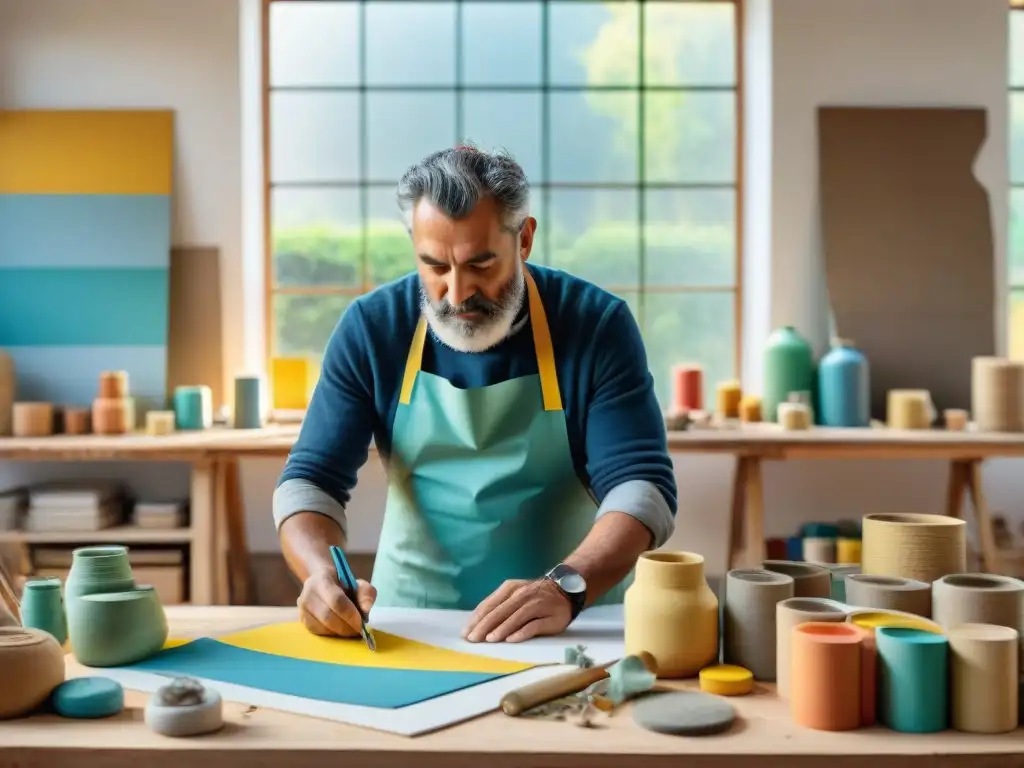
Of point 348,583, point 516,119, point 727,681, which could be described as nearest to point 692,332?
point 516,119

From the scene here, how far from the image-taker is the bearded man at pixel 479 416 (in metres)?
2.19

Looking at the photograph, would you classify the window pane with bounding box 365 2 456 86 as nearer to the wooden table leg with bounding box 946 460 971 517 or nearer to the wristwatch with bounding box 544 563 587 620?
the wooden table leg with bounding box 946 460 971 517

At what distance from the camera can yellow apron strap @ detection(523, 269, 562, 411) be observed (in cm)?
233

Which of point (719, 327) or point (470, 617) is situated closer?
point (470, 617)

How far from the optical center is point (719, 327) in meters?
5.11

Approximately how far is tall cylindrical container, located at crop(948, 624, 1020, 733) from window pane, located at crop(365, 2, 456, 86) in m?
4.11

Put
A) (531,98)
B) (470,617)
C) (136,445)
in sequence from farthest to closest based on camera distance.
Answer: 1. (531,98)
2. (136,445)
3. (470,617)

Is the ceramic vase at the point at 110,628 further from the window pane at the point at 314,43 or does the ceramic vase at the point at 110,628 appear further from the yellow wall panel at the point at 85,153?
the window pane at the point at 314,43

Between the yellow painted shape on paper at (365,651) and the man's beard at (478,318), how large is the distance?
26.5 inches

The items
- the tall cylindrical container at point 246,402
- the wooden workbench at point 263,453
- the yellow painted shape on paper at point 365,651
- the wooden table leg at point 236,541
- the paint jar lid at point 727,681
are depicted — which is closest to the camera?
the paint jar lid at point 727,681

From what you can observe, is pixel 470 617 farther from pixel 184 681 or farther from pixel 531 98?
pixel 531 98

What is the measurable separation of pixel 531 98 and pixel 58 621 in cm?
376

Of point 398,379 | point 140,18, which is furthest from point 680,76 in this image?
point 398,379

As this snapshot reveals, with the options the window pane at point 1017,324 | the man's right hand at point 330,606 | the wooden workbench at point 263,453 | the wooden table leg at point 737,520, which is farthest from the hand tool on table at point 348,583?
the window pane at point 1017,324
